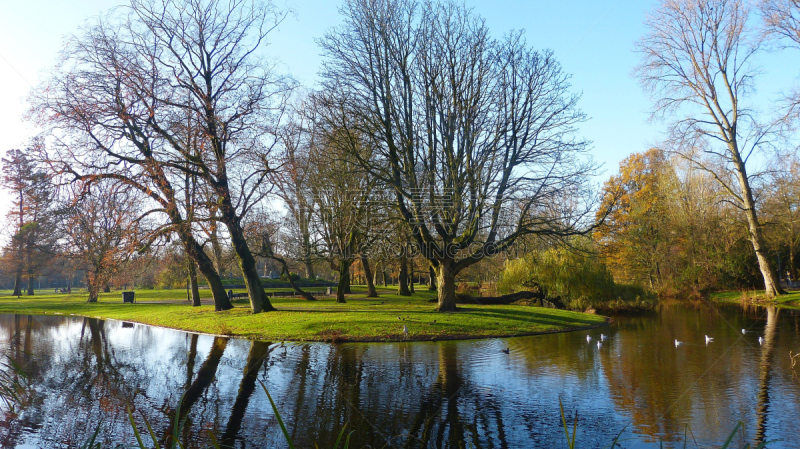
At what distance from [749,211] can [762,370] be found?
2333cm

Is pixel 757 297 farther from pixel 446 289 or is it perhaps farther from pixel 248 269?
pixel 248 269

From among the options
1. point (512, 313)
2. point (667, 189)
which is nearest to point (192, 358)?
point (512, 313)

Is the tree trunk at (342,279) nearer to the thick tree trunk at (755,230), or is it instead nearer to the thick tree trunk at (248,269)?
the thick tree trunk at (248,269)

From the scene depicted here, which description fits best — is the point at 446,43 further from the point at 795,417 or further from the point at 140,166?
the point at 795,417

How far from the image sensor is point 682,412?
8398 mm

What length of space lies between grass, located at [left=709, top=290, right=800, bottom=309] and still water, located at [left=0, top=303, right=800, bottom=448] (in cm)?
1368

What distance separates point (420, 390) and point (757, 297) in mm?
30899

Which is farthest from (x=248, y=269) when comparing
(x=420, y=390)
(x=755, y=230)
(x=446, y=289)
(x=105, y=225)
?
(x=755, y=230)

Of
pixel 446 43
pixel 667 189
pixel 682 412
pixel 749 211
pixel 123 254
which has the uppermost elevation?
pixel 446 43

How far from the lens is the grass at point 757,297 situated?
2833 centimetres

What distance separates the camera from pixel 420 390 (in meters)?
10.1

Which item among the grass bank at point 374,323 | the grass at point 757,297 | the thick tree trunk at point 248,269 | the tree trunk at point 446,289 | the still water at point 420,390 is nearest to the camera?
the still water at point 420,390

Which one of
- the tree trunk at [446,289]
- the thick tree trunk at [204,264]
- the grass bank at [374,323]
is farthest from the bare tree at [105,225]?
the tree trunk at [446,289]

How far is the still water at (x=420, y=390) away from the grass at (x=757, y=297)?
13678 millimetres
